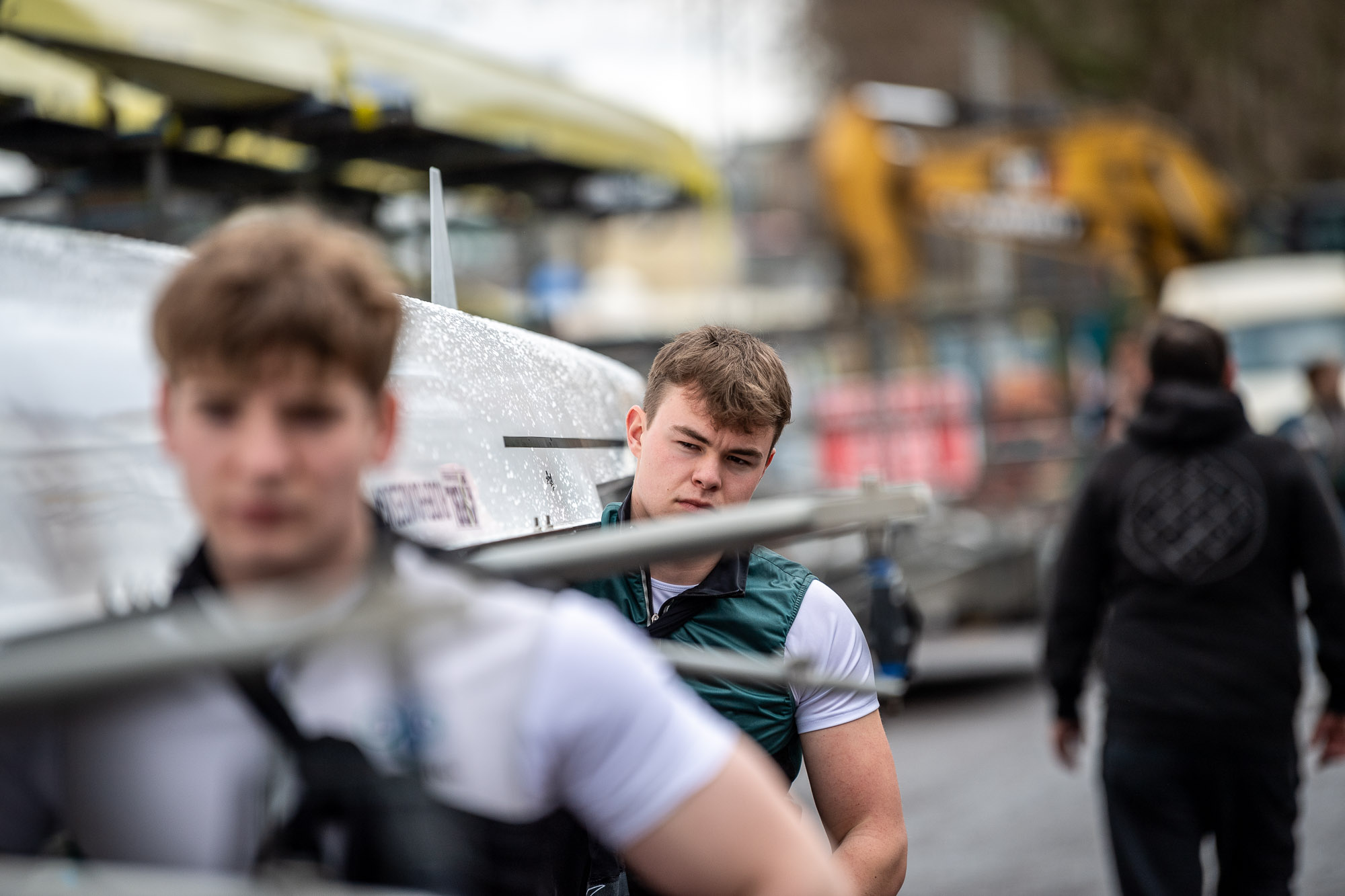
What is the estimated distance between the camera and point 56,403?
5.38 ft

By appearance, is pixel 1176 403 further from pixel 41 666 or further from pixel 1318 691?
pixel 1318 691

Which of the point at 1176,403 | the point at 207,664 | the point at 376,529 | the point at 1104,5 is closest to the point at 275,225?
the point at 376,529

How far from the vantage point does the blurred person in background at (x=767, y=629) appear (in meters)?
2.17

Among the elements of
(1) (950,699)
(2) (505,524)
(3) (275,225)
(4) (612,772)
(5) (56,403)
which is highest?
(3) (275,225)

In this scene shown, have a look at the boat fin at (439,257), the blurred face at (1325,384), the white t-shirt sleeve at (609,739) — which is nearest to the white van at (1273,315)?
the blurred face at (1325,384)

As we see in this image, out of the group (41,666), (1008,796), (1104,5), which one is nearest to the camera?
(41,666)

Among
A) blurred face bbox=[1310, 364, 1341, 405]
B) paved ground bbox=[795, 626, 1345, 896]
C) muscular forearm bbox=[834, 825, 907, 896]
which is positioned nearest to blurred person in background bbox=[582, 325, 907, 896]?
muscular forearm bbox=[834, 825, 907, 896]

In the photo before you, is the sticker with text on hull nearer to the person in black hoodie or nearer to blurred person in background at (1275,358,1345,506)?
the person in black hoodie

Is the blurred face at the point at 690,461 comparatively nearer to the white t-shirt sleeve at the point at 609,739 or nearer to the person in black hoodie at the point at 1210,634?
the white t-shirt sleeve at the point at 609,739

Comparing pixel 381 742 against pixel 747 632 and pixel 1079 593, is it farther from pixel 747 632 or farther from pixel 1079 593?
pixel 1079 593

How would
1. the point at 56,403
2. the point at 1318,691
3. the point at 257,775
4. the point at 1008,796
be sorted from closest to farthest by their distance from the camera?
the point at 257,775 < the point at 56,403 < the point at 1008,796 < the point at 1318,691

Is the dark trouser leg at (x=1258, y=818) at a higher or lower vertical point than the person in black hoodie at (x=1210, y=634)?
lower

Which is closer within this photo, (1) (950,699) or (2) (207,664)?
(2) (207,664)

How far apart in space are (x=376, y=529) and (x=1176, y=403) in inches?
112
